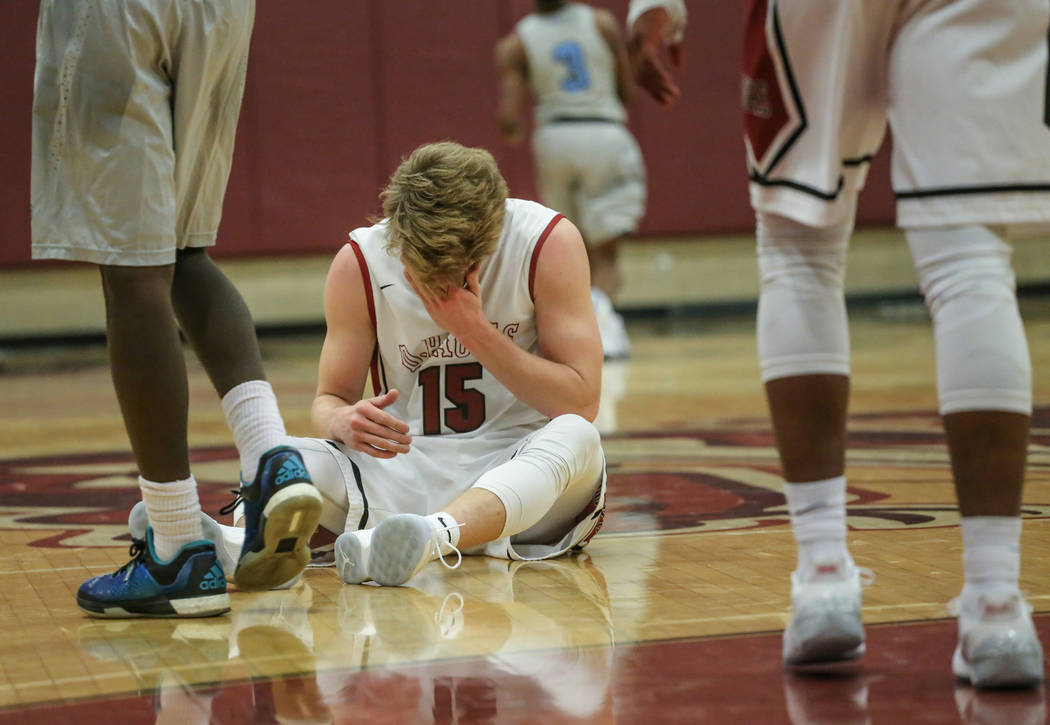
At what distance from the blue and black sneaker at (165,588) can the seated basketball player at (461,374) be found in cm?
19

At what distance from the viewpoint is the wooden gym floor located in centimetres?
138

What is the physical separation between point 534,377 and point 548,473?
6.0 inches

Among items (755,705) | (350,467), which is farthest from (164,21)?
(755,705)

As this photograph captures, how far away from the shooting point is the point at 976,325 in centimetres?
137

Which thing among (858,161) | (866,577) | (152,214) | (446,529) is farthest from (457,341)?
(858,161)

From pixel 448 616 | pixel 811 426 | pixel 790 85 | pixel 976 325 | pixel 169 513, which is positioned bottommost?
pixel 448 616

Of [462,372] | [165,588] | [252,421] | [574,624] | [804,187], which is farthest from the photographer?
[462,372]

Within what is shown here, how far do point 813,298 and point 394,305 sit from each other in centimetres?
86

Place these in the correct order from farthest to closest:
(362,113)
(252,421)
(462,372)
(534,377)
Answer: (362,113) → (462,372) → (534,377) → (252,421)

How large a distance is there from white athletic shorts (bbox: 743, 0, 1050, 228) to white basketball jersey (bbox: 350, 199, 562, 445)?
0.74 meters

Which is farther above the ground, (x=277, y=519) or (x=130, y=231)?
(x=130, y=231)

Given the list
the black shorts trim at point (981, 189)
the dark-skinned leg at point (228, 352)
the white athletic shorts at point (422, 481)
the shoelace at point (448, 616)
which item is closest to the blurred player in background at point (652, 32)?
the black shorts trim at point (981, 189)

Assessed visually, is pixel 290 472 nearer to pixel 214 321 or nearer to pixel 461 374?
pixel 214 321

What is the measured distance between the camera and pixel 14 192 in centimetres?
773
